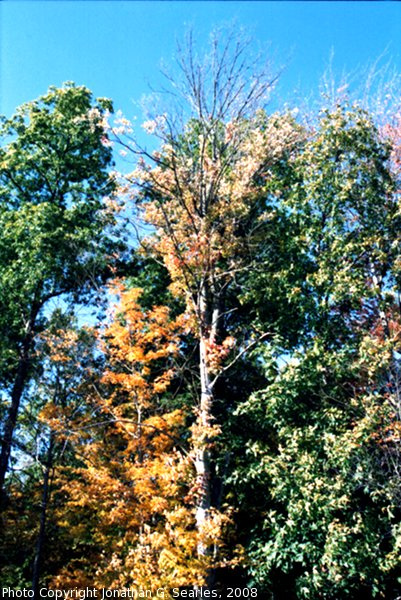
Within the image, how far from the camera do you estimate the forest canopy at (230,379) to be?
6984mm

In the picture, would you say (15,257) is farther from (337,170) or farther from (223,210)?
(337,170)

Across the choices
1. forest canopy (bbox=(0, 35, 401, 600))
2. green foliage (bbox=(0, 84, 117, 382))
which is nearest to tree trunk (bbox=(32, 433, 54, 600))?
forest canopy (bbox=(0, 35, 401, 600))

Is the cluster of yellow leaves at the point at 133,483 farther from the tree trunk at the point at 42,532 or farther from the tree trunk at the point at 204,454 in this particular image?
the tree trunk at the point at 42,532

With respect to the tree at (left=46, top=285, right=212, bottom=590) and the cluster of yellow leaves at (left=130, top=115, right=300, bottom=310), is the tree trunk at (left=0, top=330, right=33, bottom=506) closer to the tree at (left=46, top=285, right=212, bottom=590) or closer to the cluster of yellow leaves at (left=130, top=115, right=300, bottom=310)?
the tree at (left=46, top=285, right=212, bottom=590)

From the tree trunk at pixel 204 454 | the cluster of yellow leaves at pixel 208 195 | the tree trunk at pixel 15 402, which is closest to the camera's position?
the tree trunk at pixel 204 454

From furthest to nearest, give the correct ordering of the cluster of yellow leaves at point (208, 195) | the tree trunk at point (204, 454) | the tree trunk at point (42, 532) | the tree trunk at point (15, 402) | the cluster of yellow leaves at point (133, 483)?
the tree trunk at point (15, 402) → the cluster of yellow leaves at point (208, 195) → the tree trunk at point (42, 532) → the tree trunk at point (204, 454) → the cluster of yellow leaves at point (133, 483)

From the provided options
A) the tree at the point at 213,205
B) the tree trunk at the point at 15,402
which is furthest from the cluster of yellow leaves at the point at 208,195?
the tree trunk at the point at 15,402

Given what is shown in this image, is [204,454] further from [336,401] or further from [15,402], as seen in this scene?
[15,402]

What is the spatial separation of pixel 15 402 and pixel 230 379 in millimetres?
5533

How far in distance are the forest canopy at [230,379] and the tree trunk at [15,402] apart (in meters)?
0.07

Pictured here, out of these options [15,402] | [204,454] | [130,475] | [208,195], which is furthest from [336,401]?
[15,402]

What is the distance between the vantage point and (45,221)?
39.2 feet

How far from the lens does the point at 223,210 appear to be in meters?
9.48

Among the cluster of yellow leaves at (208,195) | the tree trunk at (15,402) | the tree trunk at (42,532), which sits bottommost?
the tree trunk at (42,532)
